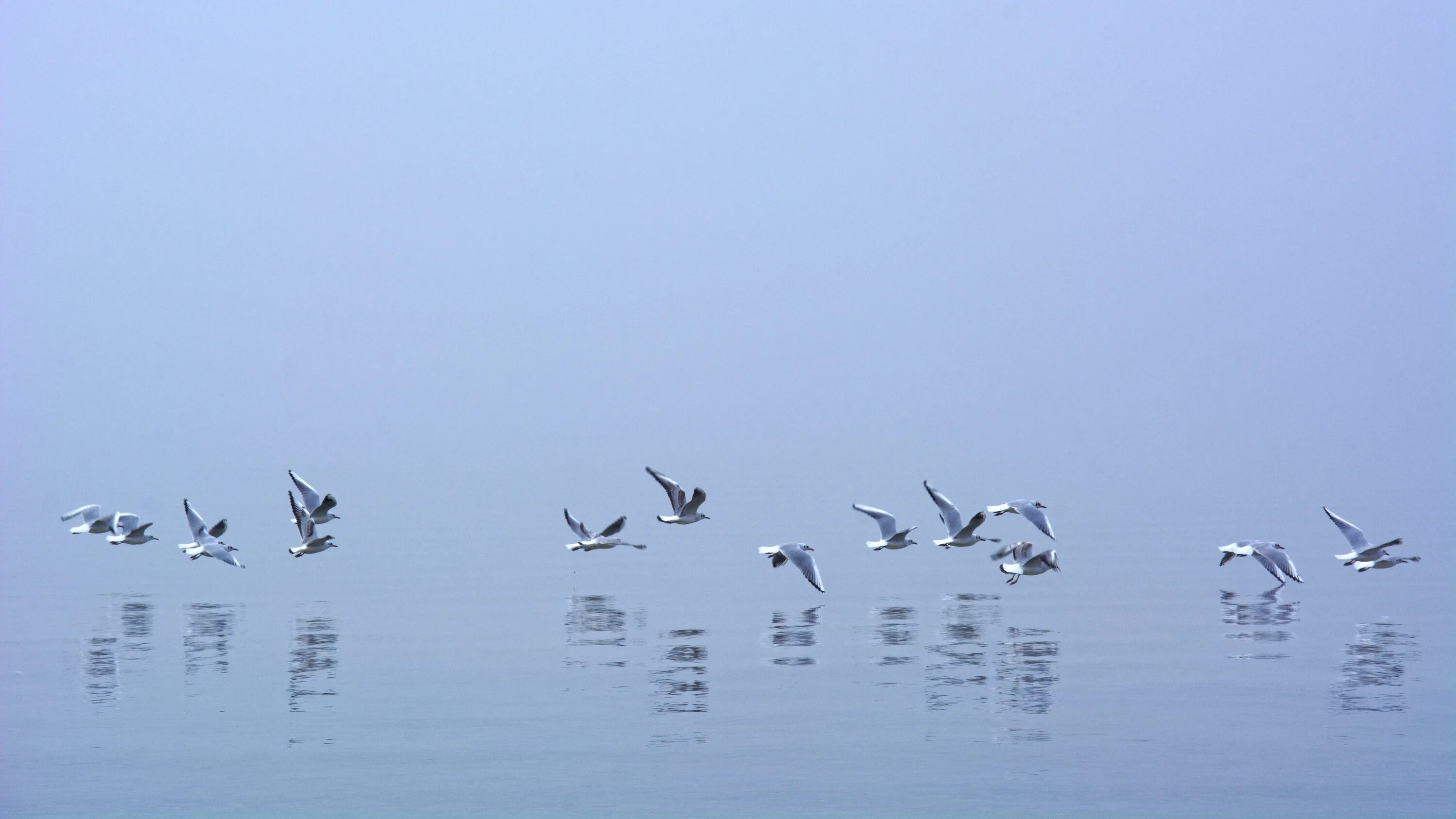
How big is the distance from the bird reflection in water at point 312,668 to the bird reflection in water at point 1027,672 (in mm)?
9496

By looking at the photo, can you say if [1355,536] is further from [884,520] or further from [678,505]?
[678,505]

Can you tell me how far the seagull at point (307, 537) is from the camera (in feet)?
120

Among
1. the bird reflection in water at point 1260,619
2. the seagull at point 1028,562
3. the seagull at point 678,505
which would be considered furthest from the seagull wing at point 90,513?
the bird reflection in water at point 1260,619

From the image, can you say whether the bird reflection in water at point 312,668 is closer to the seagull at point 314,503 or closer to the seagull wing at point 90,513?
the seagull at point 314,503

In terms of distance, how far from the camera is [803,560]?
33.8 metres

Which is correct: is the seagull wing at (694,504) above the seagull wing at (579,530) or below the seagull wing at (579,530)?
above

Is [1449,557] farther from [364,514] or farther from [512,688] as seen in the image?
[364,514]

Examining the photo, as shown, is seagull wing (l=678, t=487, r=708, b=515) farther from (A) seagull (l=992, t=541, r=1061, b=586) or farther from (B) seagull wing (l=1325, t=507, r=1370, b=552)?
(B) seagull wing (l=1325, t=507, r=1370, b=552)

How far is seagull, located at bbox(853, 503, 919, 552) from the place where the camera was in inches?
1430

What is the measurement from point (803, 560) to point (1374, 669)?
1091 centimetres

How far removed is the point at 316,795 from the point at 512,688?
6.94 m

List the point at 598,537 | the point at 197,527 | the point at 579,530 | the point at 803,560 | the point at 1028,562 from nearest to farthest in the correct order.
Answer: the point at 803,560, the point at 1028,562, the point at 197,527, the point at 598,537, the point at 579,530

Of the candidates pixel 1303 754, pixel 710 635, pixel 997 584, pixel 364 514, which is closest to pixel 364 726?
pixel 710 635

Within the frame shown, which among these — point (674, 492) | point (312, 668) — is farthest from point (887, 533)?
point (312, 668)
